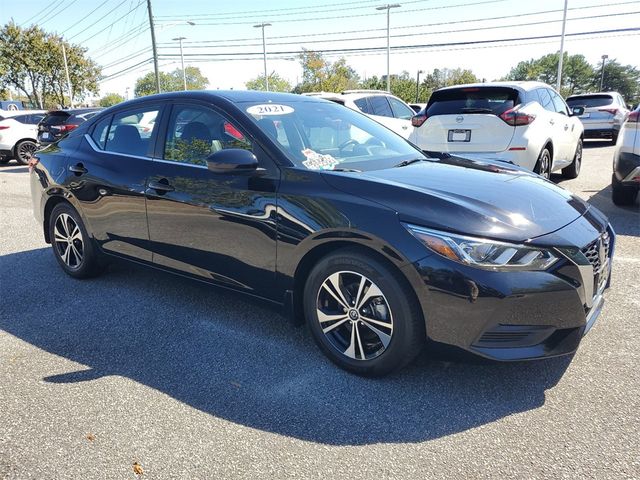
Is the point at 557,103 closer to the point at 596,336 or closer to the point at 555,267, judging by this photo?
the point at 596,336

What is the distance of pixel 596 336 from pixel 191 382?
2537 millimetres

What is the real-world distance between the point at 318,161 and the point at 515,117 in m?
4.51

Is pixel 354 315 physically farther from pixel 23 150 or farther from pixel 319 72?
pixel 319 72

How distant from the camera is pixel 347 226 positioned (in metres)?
2.68

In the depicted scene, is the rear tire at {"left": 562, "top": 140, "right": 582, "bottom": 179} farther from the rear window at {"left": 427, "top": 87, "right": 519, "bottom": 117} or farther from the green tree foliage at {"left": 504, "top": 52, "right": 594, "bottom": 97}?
the green tree foliage at {"left": 504, "top": 52, "right": 594, "bottom": 97}

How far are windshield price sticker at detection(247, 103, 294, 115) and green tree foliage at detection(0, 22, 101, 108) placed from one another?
1867 inches

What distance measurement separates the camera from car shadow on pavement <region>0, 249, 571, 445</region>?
8.16 ft

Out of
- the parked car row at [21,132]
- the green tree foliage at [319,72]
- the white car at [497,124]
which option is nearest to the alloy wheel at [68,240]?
the white car at [497,124]

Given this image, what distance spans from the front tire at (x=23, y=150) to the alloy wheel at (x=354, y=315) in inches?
550

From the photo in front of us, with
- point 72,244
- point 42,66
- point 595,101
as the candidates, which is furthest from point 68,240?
point 42,66

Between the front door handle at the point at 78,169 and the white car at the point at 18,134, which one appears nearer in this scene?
the front door handle at the point at 78,169

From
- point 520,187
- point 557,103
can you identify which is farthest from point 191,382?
point 557,103

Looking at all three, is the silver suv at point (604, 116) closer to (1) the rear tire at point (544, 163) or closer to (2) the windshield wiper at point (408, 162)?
(1) the rear tire at point (544, 163)

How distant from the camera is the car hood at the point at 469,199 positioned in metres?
2.50
